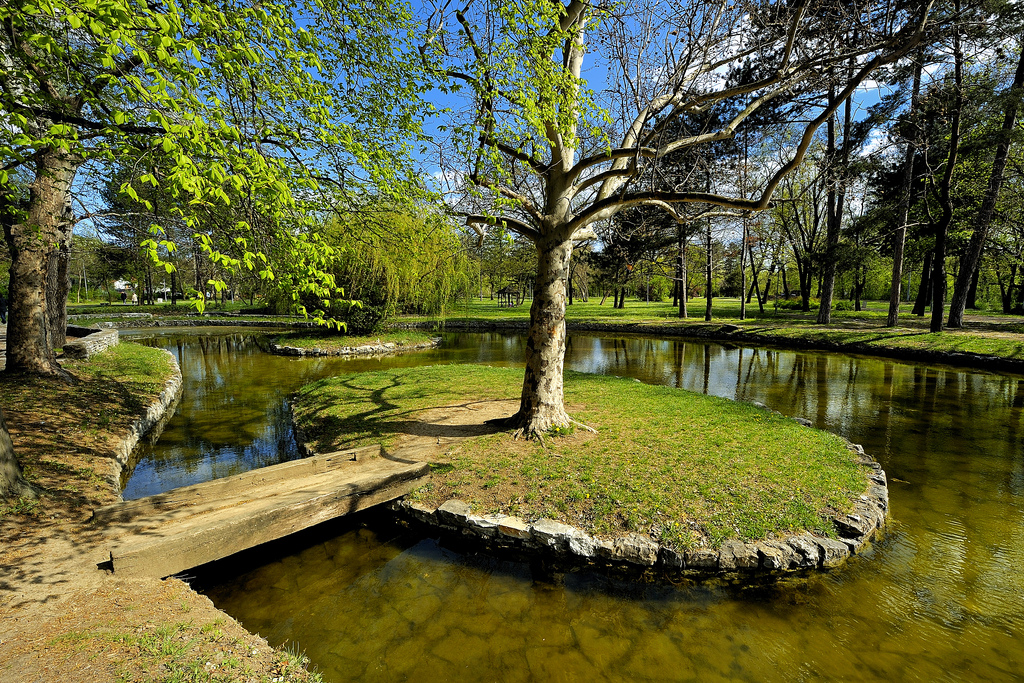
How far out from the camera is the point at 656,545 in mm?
4258

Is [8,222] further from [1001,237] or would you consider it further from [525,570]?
[1001,237]

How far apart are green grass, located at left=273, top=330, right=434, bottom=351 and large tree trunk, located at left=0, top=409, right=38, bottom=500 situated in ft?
50.8

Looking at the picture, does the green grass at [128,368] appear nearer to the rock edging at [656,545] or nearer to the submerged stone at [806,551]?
the rock edging at [656,545]

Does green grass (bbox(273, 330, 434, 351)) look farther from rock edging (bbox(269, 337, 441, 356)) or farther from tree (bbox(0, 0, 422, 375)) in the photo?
tree (bbox(0, 0, 422, 375))

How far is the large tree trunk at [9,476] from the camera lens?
4.32 m

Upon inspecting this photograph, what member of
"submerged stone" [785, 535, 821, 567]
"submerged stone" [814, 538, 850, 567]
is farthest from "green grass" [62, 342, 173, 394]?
"submerged stone" [814, 538, 850, 567]

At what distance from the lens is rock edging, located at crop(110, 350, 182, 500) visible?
20.9 feet

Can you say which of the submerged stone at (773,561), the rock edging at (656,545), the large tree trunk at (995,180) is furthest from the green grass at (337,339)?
the large tree trunk at (995,180)

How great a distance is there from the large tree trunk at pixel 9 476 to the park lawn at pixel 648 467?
3092 mm

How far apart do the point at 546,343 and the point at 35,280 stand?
10.2 metres

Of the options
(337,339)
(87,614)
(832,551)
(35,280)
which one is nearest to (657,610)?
(832,551)

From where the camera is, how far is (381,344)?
838 inches

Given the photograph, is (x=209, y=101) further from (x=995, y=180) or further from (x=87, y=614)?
(x=995, y=180)

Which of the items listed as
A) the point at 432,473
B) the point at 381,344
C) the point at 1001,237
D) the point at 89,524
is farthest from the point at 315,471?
the point at 1001,237
